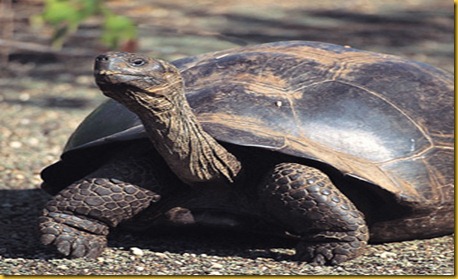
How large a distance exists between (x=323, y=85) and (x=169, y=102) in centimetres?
68

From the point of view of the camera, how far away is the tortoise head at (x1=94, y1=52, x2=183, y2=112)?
2.99m

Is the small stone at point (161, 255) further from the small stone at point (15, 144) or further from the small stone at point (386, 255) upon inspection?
the small stone at point (15, 144)

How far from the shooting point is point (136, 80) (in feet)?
9.97

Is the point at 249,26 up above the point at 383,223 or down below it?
above

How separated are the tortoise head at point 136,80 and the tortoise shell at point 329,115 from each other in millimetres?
293

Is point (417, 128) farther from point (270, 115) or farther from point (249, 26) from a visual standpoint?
point (249, 26)

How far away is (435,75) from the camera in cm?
386

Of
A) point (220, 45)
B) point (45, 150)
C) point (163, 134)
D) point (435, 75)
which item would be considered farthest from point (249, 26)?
point (163, 134)

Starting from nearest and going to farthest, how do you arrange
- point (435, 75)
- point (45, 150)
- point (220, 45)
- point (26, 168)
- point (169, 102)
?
point (169, 102)
point (435, 75)
point (26, 168)
point (45, 150)
point (220, 45)

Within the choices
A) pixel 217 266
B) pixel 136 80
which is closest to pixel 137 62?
pixel 136 80

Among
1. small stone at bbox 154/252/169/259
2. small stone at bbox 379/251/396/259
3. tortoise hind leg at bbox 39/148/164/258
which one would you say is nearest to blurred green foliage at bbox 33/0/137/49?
tortoise hind leg at bbox 39/148/164/258

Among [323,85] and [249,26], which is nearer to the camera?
[323,85]

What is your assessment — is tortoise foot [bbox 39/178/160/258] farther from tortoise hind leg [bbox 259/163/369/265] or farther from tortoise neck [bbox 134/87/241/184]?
tortoise hind leg [bbox 259/163/369/265]

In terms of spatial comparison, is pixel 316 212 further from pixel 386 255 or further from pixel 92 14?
pixel 92 14
